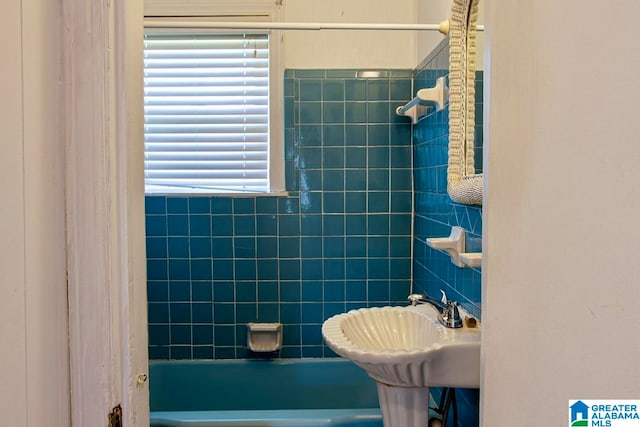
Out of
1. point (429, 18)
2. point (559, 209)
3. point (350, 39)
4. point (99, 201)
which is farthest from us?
point (350, 39)

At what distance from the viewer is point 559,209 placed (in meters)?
0.50

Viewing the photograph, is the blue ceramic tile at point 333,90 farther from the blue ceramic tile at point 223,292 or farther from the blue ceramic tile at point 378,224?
the blue ceramic tile at point 223,292

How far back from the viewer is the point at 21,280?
562mm

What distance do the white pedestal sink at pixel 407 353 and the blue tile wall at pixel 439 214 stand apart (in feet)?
0.44

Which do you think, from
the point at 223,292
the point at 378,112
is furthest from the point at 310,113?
the point at 223,292

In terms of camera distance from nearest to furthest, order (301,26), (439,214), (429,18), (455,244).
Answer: (455,244), (301,26), (439,214), (429,18)

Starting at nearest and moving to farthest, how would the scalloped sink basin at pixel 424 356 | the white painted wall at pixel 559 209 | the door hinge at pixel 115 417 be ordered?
1. the white painted wall at pixel 559 209
2. the door hinge at pixel 115 417
3. the scalloped sink basin at pixel 424 356

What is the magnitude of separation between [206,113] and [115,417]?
1.90 metres

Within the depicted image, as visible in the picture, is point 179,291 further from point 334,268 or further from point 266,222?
point 334,268

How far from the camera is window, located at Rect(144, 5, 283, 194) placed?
2350 millimetres

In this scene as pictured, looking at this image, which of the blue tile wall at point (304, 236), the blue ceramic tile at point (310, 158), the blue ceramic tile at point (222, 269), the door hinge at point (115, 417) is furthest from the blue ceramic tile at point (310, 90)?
the door hinge at point (115, 417)

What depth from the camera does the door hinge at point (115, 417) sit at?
2.18ft

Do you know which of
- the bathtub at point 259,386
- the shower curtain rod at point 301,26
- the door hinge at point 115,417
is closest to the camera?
the door hinge at point 115,417

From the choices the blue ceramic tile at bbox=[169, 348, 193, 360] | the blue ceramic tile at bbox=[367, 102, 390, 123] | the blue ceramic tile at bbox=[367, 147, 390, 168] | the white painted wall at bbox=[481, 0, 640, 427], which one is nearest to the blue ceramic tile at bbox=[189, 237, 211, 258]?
the blue ceramic tile at bbox=[169, 348, 193, 360]
